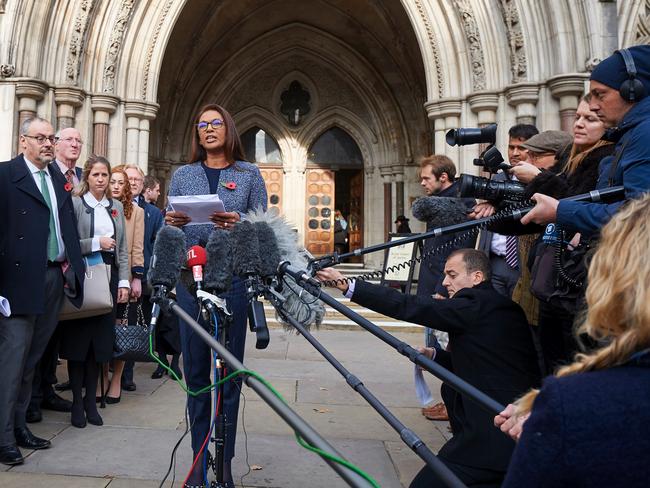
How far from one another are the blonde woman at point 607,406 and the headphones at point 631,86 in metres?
1.30

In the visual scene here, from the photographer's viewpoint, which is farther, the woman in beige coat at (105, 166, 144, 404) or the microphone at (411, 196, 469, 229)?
the woman in beige coat at (105, 166, 144, 404)

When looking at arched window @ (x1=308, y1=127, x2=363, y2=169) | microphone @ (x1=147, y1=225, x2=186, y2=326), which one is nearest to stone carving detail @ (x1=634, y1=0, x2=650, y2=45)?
microphone @ (x1=147, y1=225, x2=186, y2=326)

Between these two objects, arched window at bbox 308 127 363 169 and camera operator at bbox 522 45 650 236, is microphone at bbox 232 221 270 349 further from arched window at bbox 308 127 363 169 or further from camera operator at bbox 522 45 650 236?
arched window at bbox 308 127 363 169

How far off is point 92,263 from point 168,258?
187 cm

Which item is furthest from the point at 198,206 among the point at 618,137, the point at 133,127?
the point at 133,127

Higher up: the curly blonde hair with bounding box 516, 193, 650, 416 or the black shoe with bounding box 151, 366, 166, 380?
the curly blonde hair with bounding box 516, 193, 650, 416

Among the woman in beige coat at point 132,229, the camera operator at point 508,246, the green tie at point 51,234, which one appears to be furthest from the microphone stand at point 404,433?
the woman in beige coat at point 132,229

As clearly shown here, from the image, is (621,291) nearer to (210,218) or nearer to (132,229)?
(210,218)

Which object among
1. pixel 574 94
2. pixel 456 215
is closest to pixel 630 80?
pixel 456 215

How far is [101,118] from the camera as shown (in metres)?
9.69

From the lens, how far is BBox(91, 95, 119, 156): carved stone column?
957 cm

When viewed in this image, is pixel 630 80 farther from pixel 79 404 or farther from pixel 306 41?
pixel 306 41

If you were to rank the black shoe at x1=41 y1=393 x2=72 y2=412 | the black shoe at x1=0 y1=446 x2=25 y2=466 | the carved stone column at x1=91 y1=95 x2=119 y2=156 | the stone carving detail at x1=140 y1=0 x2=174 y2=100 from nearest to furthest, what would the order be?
the black shoe at x1=0 y1=446 x2=25 y2=466 < the black shoe at x1=41 y1=393 x2=72 y2=412 < the carved stone column at x1=91 y1=95 x2=119 y2=156 < the stone carving detail at x1=140 y1=0 x2=174 y2=100

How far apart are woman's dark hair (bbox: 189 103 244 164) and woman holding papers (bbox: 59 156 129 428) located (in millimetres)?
1404
